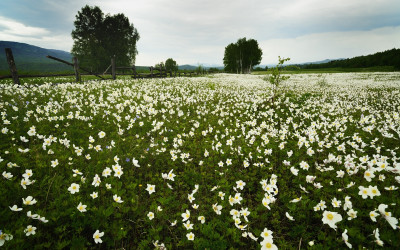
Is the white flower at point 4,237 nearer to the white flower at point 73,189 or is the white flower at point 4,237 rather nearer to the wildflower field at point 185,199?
the wildflower field at point 185,199

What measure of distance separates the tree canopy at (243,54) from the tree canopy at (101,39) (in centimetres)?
4268

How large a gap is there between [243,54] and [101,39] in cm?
5591

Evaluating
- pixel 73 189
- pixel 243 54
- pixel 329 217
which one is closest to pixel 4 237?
pixel 73 189

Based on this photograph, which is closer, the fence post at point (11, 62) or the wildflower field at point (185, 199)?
the wildflower field at point (185, 199)

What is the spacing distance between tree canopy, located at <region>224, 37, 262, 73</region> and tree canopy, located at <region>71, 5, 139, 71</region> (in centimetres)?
4268

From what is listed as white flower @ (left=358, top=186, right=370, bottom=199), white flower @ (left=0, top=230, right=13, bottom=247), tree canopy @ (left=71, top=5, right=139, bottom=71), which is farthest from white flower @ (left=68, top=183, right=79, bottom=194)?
tree canopy @ (left=71, top=5, right=139, bottom=71)

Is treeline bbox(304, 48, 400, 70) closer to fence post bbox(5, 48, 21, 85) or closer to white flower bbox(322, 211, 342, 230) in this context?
A: white flower bbox(322, 211, 342, 230)

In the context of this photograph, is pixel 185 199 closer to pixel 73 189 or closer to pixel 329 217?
pixel 73 189

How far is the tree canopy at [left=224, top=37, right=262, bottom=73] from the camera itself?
76750 millimetres

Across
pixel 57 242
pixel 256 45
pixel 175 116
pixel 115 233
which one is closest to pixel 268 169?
pixel 115 233

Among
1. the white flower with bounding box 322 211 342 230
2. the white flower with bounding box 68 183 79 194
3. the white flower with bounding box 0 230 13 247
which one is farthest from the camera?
the white flower with bounding box 68 183 79 194

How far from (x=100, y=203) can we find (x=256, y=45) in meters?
88.5

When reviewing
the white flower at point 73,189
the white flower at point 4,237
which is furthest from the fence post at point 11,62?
the white flower at point 4,237

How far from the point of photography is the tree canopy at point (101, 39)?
52091 millimetres
